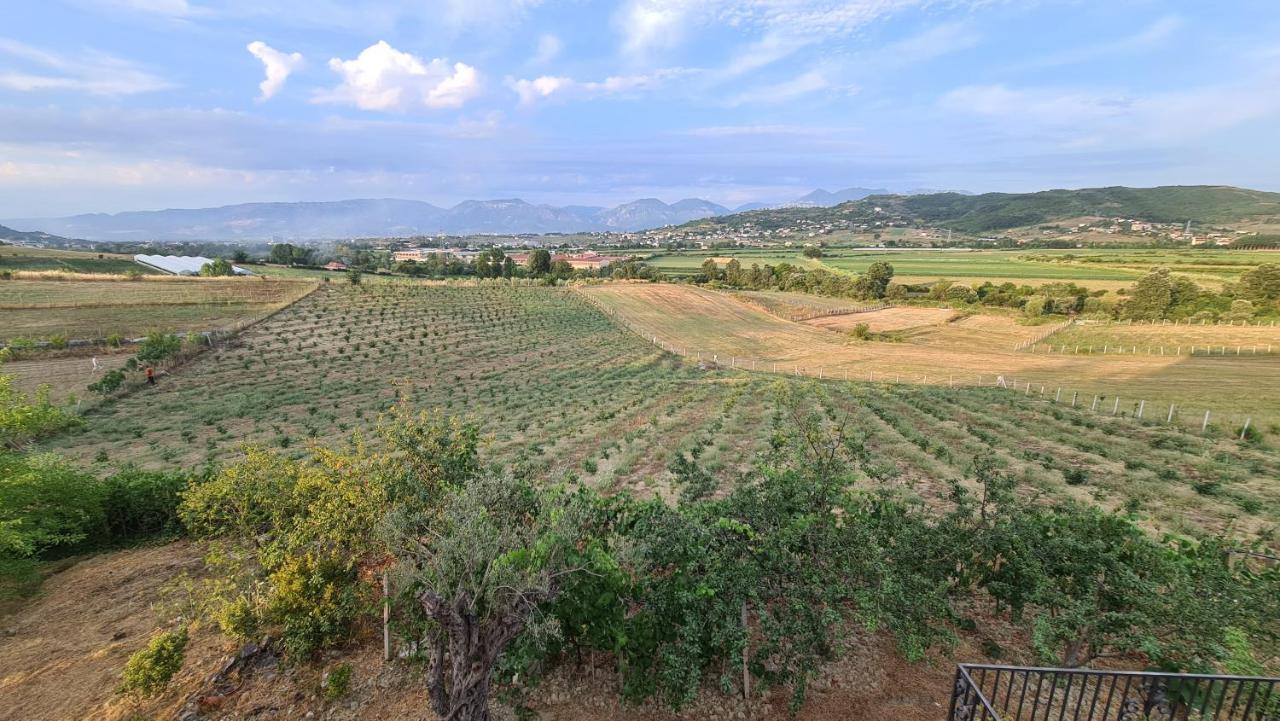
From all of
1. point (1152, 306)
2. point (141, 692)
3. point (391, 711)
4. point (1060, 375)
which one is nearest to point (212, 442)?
point (141, 692)

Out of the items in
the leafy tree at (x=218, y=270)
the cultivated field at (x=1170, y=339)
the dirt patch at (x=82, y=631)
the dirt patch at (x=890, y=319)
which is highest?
the leafy tree at (x=218, y=270)

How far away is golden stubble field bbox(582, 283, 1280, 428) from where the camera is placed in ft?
92.9

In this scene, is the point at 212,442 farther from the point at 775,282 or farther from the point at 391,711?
the point at 775,282

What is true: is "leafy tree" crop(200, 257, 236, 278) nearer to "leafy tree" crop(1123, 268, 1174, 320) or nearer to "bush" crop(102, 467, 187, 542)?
"bush" crop(102, 467, 187, 542)

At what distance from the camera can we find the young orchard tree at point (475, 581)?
17.6ft

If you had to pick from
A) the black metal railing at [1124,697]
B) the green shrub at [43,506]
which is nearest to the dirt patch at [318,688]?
the black metal railing at [1124,697]

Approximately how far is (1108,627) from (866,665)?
294 centimetres

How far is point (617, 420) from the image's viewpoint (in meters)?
22.5

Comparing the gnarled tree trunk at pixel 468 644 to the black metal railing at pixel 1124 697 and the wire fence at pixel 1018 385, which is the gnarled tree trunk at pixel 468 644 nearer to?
the black metal railing at pixel 1124 697

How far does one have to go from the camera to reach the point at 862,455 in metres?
8.26

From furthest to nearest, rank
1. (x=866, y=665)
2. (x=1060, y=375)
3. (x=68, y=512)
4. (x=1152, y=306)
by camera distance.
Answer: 1. (x=1152, y=306)
2. (x=1060, y=375)
3. (x=68, y=512)
4. (x=866, y=665)

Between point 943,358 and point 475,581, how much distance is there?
44.5 meters

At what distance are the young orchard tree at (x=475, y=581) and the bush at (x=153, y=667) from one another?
9.51ft

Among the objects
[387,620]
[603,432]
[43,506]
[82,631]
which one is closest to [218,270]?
[603,432]
